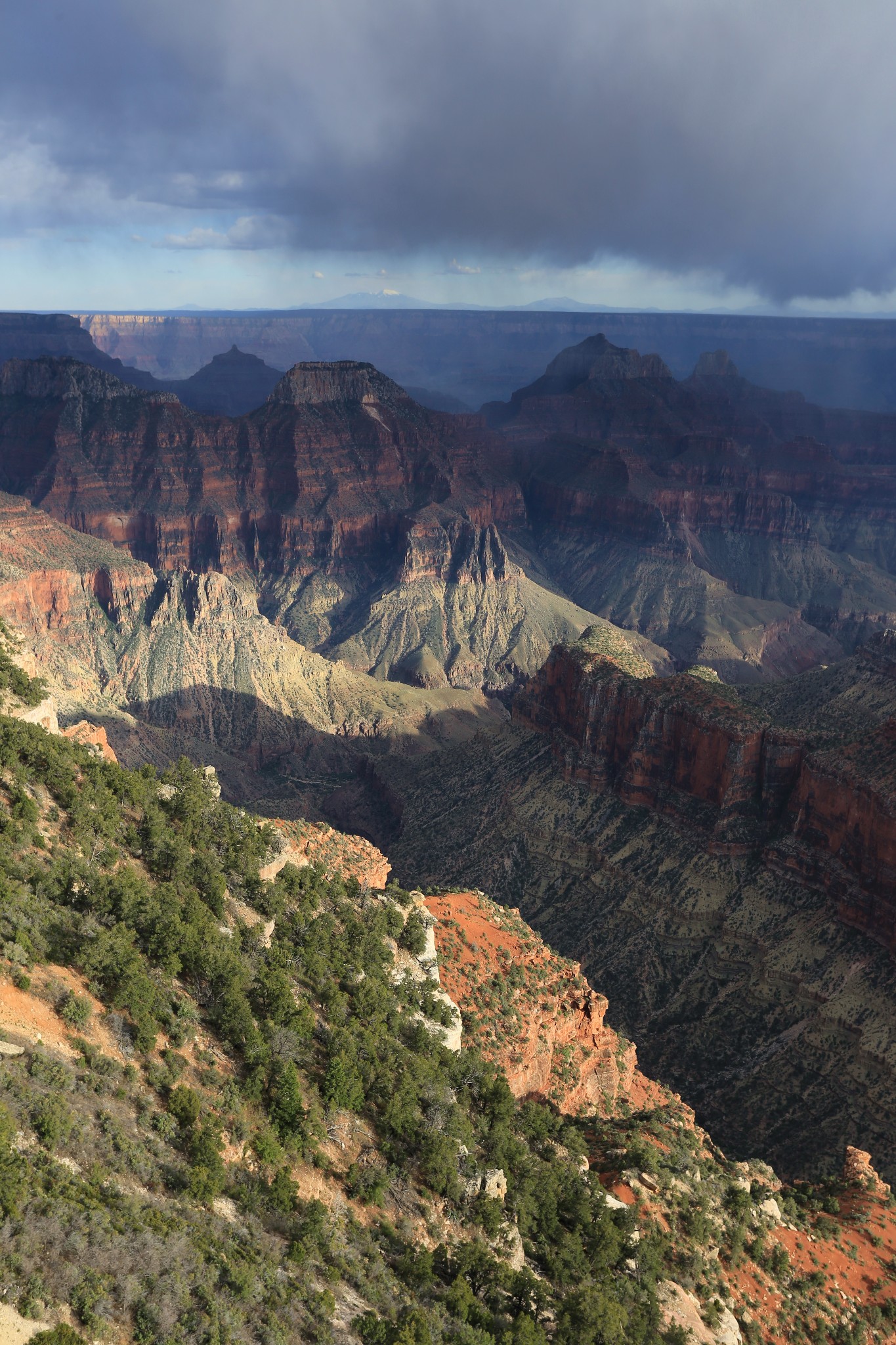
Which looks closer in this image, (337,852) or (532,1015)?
(532,1015)

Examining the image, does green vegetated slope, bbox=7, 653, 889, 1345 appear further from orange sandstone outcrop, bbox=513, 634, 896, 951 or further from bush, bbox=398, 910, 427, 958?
orange sandstone outcrop, bbox=513, 634, 896, 951

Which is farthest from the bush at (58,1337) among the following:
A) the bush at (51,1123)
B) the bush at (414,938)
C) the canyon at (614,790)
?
the canyon at (614,790)

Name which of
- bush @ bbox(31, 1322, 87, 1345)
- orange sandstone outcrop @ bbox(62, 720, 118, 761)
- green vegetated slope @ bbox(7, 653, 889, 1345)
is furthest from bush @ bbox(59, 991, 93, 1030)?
orange sandstone outcrop @ bbox(62, 720, 118, 761)

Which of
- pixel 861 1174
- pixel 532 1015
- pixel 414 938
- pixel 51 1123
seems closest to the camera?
pixel 51 1123

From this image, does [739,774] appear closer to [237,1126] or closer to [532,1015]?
[532,1015]

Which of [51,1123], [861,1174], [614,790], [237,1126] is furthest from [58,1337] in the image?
[614,790]

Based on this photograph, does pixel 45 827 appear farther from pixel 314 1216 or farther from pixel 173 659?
pixel 173 659

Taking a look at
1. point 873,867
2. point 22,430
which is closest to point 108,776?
point 873,867
